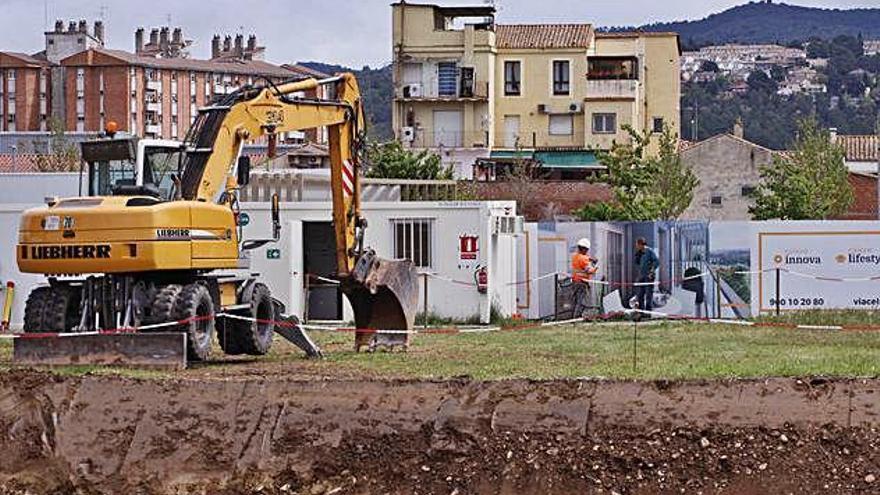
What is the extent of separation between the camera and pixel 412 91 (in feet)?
339

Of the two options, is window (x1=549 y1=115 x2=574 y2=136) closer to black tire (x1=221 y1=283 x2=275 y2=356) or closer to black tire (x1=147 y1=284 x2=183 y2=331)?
black tire (x1=221 y1=283 x2=275 y2=356)

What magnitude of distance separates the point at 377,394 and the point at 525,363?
7370 mm

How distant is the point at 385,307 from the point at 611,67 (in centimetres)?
7961

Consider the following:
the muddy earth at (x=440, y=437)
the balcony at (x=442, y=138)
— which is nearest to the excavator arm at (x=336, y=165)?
the muddy earth at (x=440, y=437)

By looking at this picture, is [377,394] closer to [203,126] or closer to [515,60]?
[203,126]

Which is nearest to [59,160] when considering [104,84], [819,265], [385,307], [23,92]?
[819,265]

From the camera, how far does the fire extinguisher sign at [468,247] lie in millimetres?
37344

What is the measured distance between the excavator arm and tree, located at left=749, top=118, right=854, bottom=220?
140 ft

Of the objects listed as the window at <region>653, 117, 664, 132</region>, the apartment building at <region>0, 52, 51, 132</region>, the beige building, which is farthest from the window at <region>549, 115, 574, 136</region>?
the apartment building at <region>0, 52, 51, 132</region>

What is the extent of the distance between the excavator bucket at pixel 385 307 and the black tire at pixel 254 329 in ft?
3.85

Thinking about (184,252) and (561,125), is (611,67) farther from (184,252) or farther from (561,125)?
(184,252)

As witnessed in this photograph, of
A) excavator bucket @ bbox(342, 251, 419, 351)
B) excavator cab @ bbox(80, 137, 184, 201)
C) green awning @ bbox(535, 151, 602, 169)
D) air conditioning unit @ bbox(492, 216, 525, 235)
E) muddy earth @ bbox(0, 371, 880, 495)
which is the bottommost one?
muddy earth @ bbox(0, 371, 880, 495)

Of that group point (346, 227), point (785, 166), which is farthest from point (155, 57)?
point (346, 227)

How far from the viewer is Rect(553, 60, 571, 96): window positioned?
10438 cm
